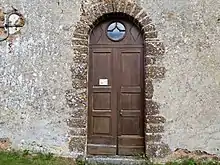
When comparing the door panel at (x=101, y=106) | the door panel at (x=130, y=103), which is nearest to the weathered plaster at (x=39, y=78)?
the door panel at (x=101, y=106)

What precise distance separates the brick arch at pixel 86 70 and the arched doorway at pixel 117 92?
0.18 metres

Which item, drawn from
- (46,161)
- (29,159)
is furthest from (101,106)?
(29,159)

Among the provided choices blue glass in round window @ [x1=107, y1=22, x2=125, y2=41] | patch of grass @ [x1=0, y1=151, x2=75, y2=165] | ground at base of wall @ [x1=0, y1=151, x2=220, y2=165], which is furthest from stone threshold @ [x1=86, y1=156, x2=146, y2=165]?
blue glass in round window @ [x1=107, y1=22, x2=125, y2=41]

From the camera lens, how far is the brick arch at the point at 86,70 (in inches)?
254

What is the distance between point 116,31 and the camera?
6.84 meters

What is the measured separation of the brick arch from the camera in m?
6.45

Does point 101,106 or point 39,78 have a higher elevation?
point 39,78

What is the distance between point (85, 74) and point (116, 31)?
3.26 feet

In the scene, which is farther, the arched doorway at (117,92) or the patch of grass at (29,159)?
the arched doorway at (117,92)

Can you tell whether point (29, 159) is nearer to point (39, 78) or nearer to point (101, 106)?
point (39, 78)

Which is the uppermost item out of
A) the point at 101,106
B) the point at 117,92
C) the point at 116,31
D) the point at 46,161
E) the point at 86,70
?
the point at 116,31

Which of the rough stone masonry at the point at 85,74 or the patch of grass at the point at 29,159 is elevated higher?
the rough stone masonry at the point at 85,74

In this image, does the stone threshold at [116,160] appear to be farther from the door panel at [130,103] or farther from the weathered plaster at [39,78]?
the weathered plaster at [39,78]

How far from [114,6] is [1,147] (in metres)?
3.32
